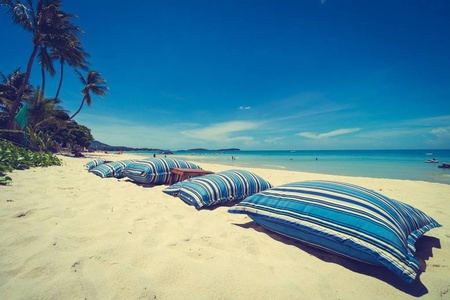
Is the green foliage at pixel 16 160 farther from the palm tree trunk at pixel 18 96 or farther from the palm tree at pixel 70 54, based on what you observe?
the palm tree at pixel 70 54

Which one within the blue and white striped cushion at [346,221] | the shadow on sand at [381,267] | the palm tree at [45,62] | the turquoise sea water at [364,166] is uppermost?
the palm tree at [45,62]

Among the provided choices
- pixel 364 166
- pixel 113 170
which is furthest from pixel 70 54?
pixel 364 166

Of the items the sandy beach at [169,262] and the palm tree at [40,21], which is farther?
the palm tree at [40,21]

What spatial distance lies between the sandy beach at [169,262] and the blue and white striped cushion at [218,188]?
589 mm

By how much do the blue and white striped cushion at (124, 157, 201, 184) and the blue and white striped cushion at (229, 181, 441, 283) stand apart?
295 cm

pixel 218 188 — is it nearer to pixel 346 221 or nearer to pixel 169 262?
pixel 169 262

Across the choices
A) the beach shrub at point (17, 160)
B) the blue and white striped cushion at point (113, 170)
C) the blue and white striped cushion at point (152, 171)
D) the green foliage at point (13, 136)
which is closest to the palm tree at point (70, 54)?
the green foliage at point (13, 136)

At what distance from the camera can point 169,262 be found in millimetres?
1479

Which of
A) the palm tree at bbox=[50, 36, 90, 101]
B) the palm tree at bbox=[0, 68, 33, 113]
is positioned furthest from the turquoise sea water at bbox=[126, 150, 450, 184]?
the palm tree at bbox=[0, 68, 33, 113]

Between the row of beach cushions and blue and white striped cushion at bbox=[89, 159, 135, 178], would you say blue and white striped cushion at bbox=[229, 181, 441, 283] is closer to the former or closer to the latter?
the row of beach cushions

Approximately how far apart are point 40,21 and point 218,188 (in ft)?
61.7

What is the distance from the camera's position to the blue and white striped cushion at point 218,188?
121 inches

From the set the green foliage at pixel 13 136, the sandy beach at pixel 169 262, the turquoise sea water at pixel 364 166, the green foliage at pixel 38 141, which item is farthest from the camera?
the green foliage at pixel 38 141

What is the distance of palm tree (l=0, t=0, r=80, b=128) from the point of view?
38.6 feet
